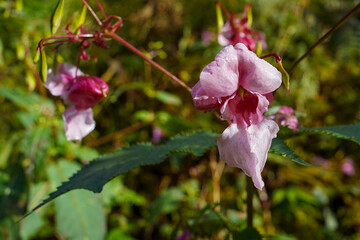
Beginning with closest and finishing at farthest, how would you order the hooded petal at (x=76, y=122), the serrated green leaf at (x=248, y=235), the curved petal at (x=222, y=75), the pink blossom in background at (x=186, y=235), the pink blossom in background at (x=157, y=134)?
the curved petal at (x=222, y=75)
the serrated green leaf at (x=248, y=235)
the hooded petal at (x=76, y=122)
the pink blossom in background at (x=186, y=235)
the pink blossom in background at (x=157, y=134)

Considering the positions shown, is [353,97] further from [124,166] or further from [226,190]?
[124,166]

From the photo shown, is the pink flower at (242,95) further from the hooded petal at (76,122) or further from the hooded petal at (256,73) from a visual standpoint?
the hooded petal at (76,122)

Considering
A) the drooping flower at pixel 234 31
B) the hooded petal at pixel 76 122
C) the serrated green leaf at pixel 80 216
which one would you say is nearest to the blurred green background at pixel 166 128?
the serrated green leaf at pixel 80 216

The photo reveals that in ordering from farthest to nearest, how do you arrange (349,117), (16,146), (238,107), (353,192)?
(349,117), (353,192), (16,146), (238,107)

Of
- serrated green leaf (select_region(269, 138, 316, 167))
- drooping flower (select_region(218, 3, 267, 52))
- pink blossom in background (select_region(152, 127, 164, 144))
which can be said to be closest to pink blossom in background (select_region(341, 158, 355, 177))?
pink blossom in background (select_region(152, 127, 164, 144))

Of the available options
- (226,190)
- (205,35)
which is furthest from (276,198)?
(205,35)

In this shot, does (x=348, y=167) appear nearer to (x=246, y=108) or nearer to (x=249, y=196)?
(x=249, y=196)
